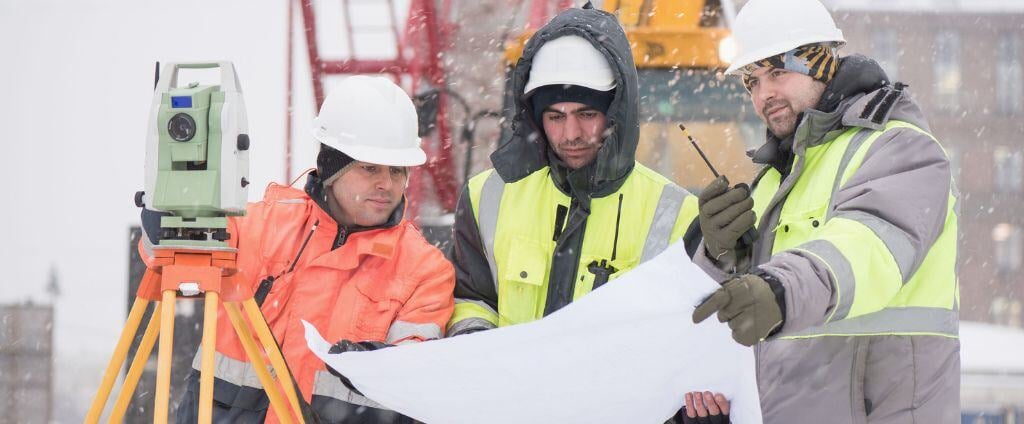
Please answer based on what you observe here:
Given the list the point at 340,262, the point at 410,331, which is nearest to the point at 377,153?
the point at 340,262

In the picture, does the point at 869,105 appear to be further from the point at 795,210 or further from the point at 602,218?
the point at 602,218

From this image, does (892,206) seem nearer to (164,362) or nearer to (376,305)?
(376,305)

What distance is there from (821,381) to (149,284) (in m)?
1.70

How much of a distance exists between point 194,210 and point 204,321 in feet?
0.94

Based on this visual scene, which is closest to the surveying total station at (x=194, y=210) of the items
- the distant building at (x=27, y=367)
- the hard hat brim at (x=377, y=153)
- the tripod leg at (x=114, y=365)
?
the tripod leg at (x=114, y=365)

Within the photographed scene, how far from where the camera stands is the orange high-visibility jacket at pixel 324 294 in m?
3.18

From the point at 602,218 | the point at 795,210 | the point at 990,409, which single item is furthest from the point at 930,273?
the point at 990,409

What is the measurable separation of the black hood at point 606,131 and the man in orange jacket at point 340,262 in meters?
0.32

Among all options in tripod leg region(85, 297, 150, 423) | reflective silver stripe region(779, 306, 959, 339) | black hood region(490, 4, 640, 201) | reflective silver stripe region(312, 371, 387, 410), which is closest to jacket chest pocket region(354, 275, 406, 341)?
reflective silver stripe region(312, 371, 387, 410)

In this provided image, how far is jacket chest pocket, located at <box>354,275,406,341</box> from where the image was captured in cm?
318

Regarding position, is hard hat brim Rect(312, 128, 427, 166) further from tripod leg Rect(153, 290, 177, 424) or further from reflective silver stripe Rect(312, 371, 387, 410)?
tripod leg Rect(153, 290, 177, 424)

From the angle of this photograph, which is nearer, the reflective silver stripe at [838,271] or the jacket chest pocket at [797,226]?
the reflective silver stripe at [838,271]

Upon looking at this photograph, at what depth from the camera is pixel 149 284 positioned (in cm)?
287

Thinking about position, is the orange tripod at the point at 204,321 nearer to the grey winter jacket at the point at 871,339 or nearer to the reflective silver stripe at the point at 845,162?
the grey winter jacket at the point at 871,339
